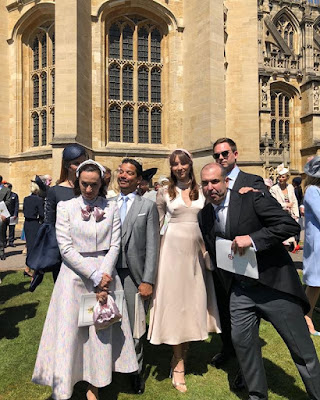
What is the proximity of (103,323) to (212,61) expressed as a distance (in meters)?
11.9

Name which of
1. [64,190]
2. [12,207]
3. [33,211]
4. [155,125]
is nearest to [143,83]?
[155,125]

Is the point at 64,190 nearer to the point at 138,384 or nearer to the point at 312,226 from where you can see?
Result: the point at 138,384

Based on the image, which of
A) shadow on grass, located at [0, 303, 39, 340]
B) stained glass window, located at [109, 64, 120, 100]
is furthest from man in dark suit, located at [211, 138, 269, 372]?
stained glass window, located at [109, 64, 120, 100]

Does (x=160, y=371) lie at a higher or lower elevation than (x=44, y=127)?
lower

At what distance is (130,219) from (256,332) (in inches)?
53.2

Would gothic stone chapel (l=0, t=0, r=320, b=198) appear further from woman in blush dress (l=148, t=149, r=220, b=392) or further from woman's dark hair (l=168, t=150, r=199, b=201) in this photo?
woman in blush dress (l=148, t=149, r=220, b=392)

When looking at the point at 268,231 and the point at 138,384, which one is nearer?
the point at 268,231

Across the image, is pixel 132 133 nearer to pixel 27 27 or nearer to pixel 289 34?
pixel 27 27

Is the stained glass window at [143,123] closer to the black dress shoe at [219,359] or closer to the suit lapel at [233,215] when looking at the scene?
the black dress shoe at [219,359]

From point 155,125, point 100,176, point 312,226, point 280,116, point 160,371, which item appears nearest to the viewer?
point 100,176

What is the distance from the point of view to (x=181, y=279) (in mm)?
2898

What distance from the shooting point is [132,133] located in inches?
545

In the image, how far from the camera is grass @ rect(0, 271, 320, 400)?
2.80 m

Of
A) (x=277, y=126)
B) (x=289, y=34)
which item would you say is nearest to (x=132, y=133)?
(x=277, y=126)
